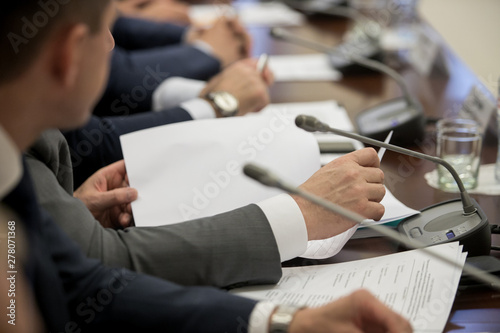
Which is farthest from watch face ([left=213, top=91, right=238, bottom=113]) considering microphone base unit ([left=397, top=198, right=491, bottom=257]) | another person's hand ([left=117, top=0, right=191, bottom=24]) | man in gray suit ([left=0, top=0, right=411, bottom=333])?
another person's hand ([left=117, top=0, right=191, bottom=24])

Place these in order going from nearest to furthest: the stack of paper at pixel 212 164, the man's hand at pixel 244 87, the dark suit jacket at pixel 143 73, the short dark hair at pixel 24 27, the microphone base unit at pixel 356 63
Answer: the short dark hair at pixel 24 27 < the stack of paper at pixel 212 164 < the man's hand at pixel 244 87 < the dark suit jacket at pixel 143 73 < the microphone base unit at pixel 356 63

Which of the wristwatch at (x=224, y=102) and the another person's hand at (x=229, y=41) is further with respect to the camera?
the another person's hand at (x=229, y=41)

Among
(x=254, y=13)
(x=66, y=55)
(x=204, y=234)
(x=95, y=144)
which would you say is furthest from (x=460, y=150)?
(x=254, y=13)

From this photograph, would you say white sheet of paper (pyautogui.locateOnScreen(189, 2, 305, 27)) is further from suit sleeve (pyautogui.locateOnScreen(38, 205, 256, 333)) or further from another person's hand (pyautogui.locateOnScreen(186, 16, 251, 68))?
suit sleeve (pyautogui.locateOnScreen(38, 205, 256, 333))

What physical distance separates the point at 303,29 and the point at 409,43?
0.51 metres

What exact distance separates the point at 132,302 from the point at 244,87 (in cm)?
86

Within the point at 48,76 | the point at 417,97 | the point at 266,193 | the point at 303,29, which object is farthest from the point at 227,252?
the point at 303,29

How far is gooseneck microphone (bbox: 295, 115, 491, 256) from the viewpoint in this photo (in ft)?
3.03

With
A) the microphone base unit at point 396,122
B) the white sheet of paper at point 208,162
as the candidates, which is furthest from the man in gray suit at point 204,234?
the microphone base unit at point 396,122

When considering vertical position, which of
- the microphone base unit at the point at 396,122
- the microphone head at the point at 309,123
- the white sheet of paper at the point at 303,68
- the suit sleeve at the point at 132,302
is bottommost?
the white sheet of paper at the point at 303,68

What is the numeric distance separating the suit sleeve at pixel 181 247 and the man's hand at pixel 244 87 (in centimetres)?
64

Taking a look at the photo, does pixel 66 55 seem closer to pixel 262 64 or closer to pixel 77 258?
pixel 77 258

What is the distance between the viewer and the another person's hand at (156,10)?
260cm

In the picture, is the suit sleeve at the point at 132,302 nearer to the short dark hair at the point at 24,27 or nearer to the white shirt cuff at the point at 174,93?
the short dark hair at the point at 24,27
